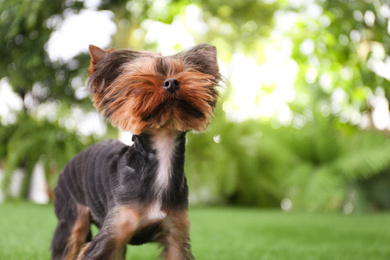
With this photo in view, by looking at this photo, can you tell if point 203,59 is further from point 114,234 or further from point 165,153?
point 114,234

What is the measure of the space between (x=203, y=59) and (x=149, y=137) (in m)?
0.39

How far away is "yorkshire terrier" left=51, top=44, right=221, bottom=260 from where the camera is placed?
1.59 meters

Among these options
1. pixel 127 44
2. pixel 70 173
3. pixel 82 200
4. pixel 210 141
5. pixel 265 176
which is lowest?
pixel 82 200

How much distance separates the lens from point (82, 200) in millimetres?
2084

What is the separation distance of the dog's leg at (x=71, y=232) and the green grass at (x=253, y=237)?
0.36 m

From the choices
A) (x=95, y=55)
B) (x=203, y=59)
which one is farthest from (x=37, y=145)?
(x=203, y=59)

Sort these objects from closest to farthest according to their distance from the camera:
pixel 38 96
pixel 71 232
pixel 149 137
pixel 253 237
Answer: pixel 149 137 → pixel 71 232 → pixel 253 237 → pixel 38 96

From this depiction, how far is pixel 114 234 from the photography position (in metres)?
1.66

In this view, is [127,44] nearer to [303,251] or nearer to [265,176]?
[265,176]

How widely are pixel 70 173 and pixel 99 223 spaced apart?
1.10ft

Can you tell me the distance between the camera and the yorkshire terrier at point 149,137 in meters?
1.59

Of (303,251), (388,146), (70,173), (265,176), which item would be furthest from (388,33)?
(265,176)

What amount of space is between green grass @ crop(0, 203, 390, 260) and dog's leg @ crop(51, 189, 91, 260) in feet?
1.17

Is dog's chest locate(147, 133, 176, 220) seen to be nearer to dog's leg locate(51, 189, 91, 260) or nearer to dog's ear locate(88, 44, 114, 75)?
dog's ear locate(88, 44, 114, 75)
